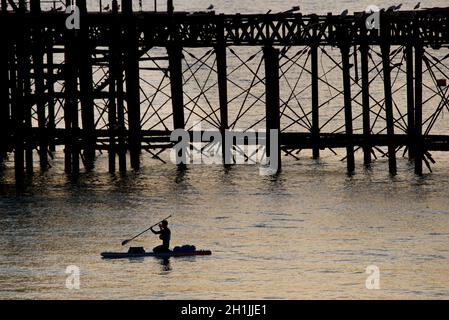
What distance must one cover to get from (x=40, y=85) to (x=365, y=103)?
1120 cm

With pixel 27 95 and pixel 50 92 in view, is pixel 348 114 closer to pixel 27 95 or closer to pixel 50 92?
pixel 50 92

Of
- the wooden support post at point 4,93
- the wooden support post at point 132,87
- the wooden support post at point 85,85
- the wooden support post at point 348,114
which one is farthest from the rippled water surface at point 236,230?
the wooden support post at point 4,93

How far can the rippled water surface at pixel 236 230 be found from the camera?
57188 mm

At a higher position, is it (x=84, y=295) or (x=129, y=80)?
(x=129, y=80)

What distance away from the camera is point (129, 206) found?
7075cm

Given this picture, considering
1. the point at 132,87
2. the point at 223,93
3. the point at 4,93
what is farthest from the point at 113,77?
the point at 223,93

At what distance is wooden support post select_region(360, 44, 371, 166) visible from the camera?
78.5m

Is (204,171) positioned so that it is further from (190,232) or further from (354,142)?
(190,232)

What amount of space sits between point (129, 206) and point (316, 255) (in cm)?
1072

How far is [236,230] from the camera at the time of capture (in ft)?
217

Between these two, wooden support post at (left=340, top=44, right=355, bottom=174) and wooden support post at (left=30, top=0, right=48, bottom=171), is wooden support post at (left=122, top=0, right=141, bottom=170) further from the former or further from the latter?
wooden support post at (left=340, top=44, right=355, bottom=174)

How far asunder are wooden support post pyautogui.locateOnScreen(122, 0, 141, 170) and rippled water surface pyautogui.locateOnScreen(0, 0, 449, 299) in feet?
3.46
